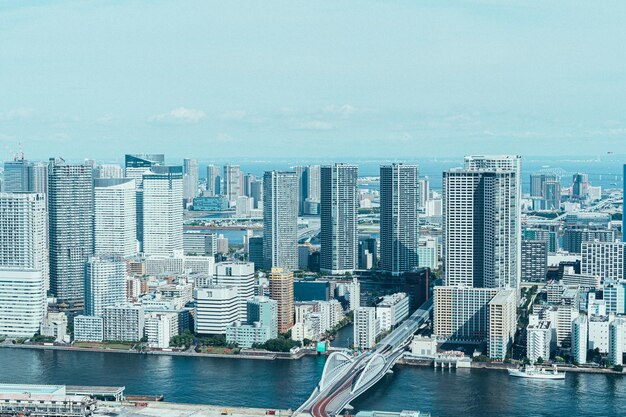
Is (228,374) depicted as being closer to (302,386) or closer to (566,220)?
(302,386)

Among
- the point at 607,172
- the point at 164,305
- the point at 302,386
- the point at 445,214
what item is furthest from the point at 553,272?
the point at 607,172

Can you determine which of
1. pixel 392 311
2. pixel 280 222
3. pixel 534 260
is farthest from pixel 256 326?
pixel 534 260

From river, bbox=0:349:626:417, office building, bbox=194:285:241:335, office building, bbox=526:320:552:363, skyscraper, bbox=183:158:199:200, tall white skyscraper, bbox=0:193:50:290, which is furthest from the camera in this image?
skyscraper, bbox=183:158:199:200

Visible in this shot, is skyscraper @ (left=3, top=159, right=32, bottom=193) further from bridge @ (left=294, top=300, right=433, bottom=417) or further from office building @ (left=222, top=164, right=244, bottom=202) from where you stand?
office building @ (left=222, top=164, right=244, bottom=202)

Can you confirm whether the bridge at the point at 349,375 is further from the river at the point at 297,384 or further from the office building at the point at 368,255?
the office building at the point at 368,255

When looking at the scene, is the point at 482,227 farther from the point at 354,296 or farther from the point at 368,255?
the point at 368,255

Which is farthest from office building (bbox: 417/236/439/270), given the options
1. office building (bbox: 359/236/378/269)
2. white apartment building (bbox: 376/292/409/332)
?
white apartment building (bbox: 376/292/409/332)

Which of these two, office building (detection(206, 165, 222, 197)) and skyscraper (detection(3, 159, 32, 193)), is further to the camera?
office building (detection(206, 165, 222, 197))
